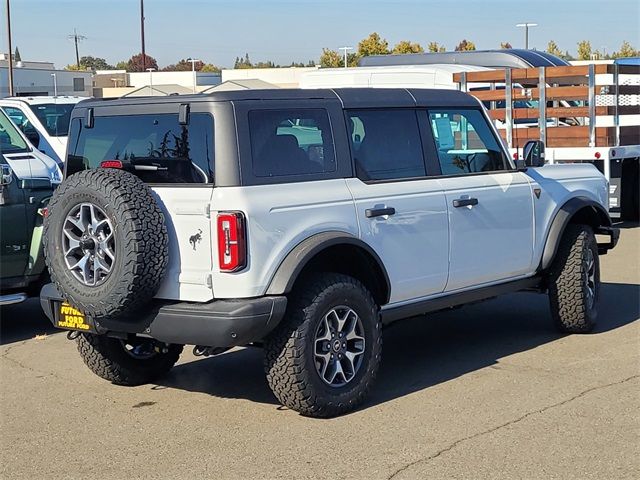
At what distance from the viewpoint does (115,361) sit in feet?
22.3

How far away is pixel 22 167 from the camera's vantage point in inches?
354

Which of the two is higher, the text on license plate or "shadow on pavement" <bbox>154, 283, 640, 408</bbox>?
the text on license plate

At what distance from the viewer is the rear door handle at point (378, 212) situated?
20.5ft

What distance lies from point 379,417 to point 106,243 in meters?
1.90

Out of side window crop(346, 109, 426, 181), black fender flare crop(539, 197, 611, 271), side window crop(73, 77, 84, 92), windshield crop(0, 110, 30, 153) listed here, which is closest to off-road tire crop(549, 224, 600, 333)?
black fender flare crop(539, 197, 611, 271)

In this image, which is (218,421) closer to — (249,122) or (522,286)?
(249,122)

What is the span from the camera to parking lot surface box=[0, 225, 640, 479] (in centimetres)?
516

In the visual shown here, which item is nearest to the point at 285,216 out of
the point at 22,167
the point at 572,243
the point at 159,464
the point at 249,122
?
the point at 249,122

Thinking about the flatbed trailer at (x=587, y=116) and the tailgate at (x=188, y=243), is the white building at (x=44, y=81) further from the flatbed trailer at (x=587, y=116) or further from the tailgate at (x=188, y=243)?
the tailgate at (x=188, y=243)

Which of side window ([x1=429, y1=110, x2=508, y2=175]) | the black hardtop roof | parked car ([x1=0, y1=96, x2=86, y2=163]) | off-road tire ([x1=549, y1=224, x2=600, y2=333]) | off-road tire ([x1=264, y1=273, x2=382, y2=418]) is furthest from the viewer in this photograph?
parked car ([x1=0, y1=96, x2=86, y2=163])

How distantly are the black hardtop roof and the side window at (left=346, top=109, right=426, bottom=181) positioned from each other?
0.07m

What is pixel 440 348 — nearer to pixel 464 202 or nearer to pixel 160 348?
pixel 464 202

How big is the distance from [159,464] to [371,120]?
2.68 meters

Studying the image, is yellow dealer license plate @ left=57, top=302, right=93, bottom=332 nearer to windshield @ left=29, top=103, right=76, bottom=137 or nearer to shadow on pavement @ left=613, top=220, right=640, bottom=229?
windshield @ left=29, top=103, right=76, bottom=137
